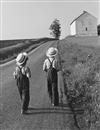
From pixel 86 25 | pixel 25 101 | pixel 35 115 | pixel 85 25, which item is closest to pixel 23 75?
pixel 25 101

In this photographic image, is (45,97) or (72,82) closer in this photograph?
(45,97)

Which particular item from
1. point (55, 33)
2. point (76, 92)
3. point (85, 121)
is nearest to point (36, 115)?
point (85, 121)

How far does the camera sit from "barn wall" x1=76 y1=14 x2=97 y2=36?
9244 cm

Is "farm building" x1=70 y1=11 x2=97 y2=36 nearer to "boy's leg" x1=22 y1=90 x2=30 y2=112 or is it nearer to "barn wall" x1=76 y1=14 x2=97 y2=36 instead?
"barn wall" x1=76 y1=14 x2=97 y2=36

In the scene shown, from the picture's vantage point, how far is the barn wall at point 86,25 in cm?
9244

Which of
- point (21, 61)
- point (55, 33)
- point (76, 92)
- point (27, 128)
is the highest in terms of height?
point (55, 33)

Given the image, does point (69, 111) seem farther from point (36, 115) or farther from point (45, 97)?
point (45, 97)

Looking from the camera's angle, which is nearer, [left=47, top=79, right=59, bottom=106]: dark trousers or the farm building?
[left=47, top=79, right=59, bottom=106]: dark trousers

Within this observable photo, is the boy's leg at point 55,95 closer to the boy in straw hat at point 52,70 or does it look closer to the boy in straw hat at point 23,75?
the boy in straw hat at point 52,70

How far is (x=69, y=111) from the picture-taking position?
934cm

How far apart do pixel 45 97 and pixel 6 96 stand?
1612mm

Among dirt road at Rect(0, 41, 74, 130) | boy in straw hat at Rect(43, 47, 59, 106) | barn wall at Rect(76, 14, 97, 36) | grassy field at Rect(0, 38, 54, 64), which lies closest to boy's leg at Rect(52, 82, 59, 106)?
boy in straw hat at Rect(43, 47, 59, 106)

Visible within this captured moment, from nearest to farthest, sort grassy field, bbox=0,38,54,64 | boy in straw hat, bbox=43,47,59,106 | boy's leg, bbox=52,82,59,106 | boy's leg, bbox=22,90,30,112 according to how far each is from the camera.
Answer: boy's leg, bbox=22,90,30,112 < boy in straw hat, bbox=43,47,59,106 < boy's leg, bbox=52,82,59,106 < grassy field, bbox=0,38,54,64

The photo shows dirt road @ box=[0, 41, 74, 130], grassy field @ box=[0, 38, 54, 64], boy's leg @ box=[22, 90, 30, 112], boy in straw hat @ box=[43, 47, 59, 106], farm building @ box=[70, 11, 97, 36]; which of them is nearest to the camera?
dirt road @ box=[0, 41, 74, 130]
